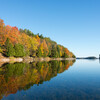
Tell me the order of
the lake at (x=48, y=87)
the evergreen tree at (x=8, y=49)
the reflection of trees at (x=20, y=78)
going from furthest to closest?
the evergreen tree at (x=8, y=49) → the reflection of trees at (x=20, y=78) → the lake at (x=48, y=87)

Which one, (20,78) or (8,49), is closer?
(20,78)

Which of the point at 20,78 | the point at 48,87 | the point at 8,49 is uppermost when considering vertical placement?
the point at 8,49

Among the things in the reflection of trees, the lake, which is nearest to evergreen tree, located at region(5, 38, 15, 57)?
the reflection of trees

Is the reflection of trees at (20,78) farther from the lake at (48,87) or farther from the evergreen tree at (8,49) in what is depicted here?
the evergreen tree at (8,49)

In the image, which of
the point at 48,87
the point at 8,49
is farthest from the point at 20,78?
the point at 8,49

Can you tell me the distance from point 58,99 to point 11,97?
297 centimetres

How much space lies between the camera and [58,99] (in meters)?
6.01

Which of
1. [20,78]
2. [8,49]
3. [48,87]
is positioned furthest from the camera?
[8,49]

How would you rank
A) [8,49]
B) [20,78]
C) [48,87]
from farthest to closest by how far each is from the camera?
1. [8,49]
2. [20,78]
3. [48,87]

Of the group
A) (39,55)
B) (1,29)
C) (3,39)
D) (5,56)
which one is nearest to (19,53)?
(5,56)

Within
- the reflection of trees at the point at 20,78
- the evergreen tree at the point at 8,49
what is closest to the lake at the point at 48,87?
the reflection of trees at the point at 20,78

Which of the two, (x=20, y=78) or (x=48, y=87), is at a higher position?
(x=20, y=78)

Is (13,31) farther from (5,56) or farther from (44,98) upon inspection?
(44,98)

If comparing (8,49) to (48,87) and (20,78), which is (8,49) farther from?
(48,87)
